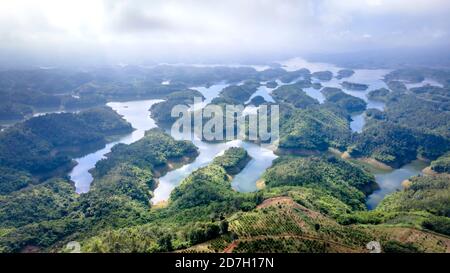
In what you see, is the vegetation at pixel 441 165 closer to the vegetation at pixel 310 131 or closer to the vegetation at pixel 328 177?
the vegetation at pixel 328 177

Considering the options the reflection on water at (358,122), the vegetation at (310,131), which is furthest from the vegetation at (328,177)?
the reflection on water at (358,122)

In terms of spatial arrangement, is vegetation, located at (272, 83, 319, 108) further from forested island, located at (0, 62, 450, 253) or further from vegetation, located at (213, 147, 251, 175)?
vegetation, located at (213, 147, 251, 175)

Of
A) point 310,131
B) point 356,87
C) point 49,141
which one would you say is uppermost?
point 356,87

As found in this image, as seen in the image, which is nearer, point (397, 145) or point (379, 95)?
point (397, 145)

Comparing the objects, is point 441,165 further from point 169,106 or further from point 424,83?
point 424,83

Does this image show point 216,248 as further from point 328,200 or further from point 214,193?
point 328,200

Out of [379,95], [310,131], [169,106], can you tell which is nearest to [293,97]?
[379,95]
